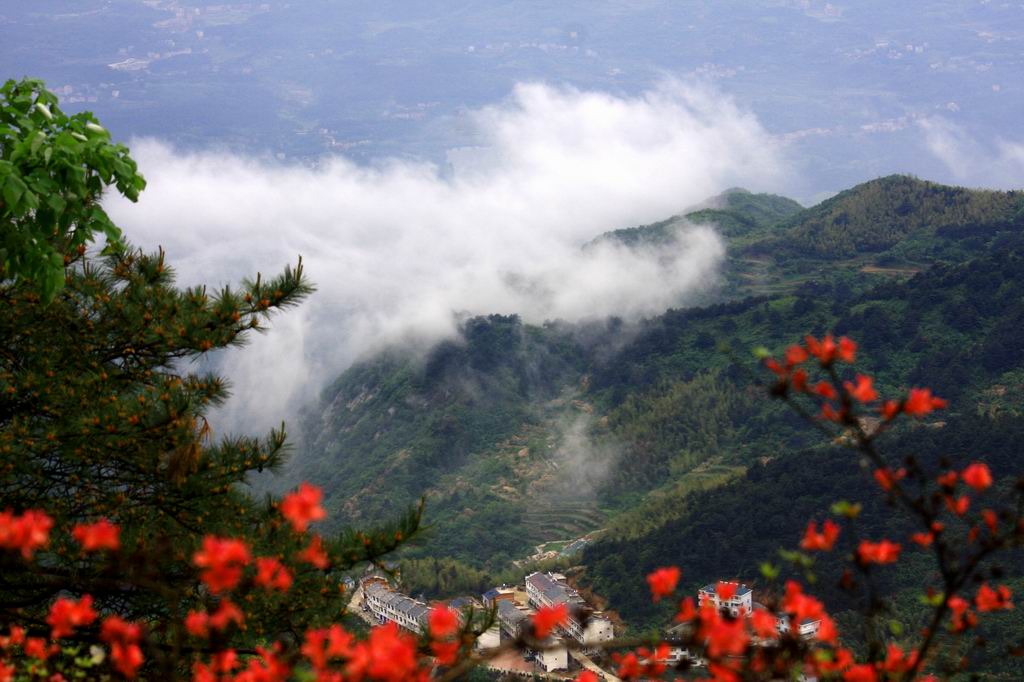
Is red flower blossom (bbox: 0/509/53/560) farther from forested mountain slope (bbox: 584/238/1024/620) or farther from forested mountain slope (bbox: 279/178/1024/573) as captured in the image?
forested mountain slope (bbox: 279/178/1024/573)

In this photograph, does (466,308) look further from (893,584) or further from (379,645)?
(379,645)

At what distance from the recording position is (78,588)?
6.38 m

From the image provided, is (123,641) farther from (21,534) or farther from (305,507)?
(305,507)

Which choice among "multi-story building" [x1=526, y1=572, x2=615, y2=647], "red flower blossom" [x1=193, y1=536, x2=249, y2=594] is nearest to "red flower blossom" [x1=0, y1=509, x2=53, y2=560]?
"red flower blossom" [x1=193, y1=536, x2=249, y2=594]

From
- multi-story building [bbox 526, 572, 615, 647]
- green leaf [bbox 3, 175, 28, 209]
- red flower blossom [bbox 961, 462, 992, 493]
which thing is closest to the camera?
red flower blossom [bbox 961, 462, 992, 493]

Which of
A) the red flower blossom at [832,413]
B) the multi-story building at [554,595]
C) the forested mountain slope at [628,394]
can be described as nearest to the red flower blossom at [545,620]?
the red flower blossom at [832,413]

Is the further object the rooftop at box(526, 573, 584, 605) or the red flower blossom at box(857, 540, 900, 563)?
the rooftop at box(526, 573, 584, 605)

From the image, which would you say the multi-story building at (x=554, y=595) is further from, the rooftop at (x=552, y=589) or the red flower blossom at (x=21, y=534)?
the red flower blossom at (x=21, y=534)

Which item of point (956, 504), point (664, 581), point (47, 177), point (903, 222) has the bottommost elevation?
point (903, 222)

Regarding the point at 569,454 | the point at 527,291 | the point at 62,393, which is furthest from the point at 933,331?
the point at 62,393

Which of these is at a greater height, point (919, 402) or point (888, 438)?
point (919, 402)

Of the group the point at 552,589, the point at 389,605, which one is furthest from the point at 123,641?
the point at 389,605

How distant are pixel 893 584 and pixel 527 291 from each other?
223 ft

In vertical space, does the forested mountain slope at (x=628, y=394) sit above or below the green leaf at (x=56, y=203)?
below
